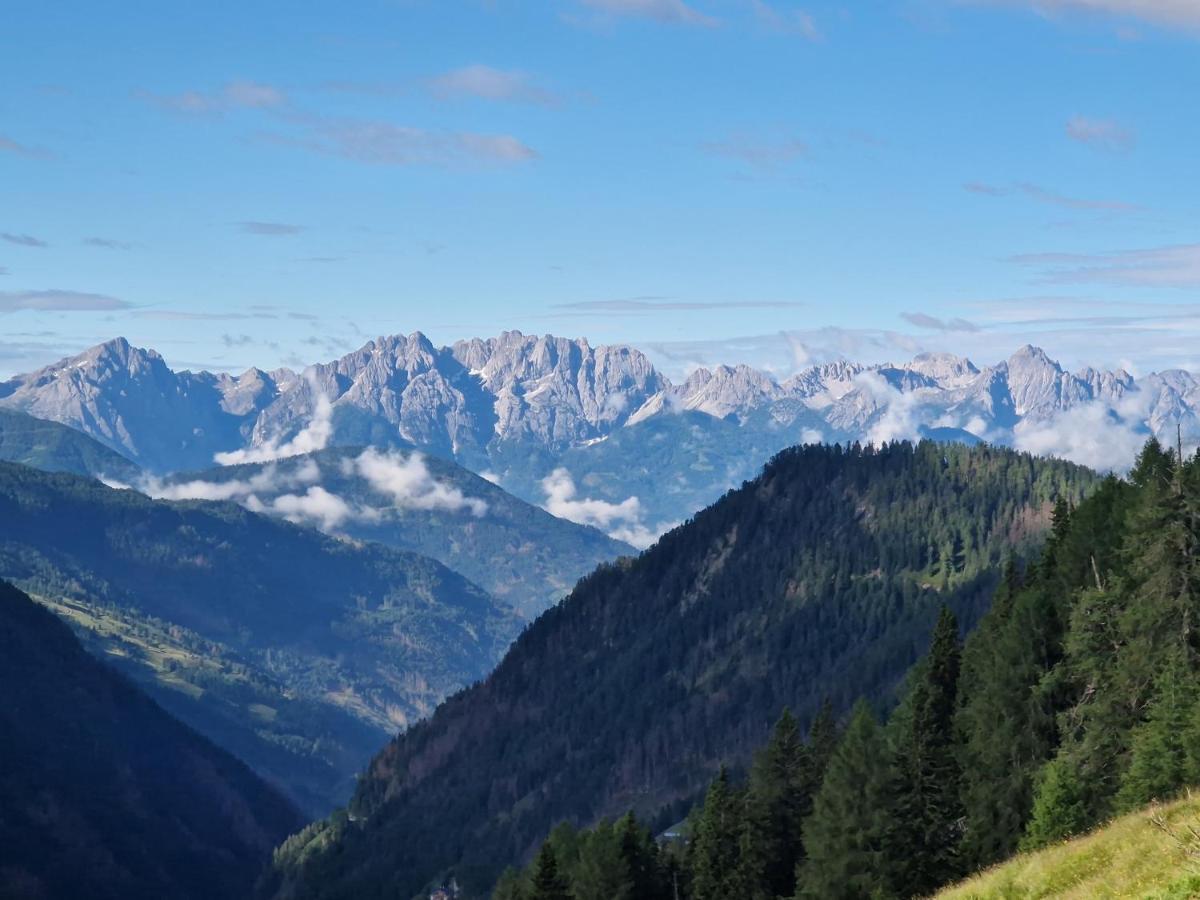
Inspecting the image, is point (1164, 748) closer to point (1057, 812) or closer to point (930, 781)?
point (1057, 812)

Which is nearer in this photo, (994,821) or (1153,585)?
(1153,585)

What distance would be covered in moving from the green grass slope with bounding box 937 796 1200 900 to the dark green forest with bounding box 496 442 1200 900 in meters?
14.5

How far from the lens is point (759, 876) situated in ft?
307

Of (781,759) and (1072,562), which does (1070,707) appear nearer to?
(1072,562)

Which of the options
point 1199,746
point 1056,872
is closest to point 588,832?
point 1199,746

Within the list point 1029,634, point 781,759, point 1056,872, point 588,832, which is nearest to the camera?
point 1056,872

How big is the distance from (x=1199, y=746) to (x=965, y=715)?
75.0 ft

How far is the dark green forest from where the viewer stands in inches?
2783

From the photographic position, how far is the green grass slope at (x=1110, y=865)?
4081cm

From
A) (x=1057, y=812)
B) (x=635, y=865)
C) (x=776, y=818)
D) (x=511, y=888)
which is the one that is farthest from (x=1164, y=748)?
(x=511, y=888)

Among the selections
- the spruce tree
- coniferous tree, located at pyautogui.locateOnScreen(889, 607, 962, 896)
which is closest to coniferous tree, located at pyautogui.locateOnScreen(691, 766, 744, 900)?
coniferous tree, located at pyautogui.locateOnScreen(889, 607, 962, 896)

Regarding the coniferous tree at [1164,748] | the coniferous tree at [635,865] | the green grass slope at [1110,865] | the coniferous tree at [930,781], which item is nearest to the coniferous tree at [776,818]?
the coniferous tree at [930,781]

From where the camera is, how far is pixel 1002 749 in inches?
3118

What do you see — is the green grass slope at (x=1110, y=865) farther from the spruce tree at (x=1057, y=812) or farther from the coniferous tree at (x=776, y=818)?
the coniferous tree at (x=776, y=818)
